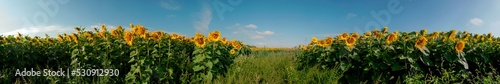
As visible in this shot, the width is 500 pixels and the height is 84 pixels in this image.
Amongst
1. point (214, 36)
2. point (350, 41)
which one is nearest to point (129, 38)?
point (214, 36)

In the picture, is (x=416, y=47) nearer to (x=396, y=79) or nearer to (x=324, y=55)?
(x=396, y=79)

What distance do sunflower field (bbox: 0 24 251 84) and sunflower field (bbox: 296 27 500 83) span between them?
1.75 m

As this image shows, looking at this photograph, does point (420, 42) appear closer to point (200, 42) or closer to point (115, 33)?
point (200, 42)

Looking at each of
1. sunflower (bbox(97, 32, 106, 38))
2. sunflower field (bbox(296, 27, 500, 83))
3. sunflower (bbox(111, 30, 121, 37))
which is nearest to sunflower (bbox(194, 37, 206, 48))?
sunflower (bbox(111, 30, 121, 37))

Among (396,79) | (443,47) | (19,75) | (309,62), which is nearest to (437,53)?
(443,47)

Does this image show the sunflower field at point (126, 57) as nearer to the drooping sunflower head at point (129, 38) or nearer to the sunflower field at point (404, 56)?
the drooping sunflower head at point (129, 38)

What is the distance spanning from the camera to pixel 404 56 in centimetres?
487

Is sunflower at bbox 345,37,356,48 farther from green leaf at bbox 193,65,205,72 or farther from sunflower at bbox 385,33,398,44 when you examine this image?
green leaf at bbox 193,65,205,72

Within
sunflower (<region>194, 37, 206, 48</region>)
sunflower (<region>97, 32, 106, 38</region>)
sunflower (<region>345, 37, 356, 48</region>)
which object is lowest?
sunflower (<region>345, 37, 356, 48</region>)

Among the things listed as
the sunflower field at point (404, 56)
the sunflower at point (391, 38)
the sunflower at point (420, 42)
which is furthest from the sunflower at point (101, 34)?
the sunflower at point (420, 42)

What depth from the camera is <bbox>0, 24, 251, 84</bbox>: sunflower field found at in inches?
182

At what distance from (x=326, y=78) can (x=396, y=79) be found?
1.03 m

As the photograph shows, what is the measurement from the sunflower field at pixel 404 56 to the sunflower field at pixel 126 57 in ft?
5.73

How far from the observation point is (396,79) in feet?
17.4
